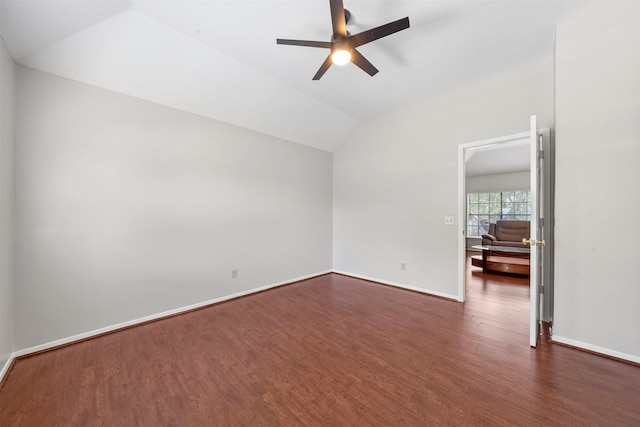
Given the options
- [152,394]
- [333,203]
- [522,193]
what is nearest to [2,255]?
[152,394]

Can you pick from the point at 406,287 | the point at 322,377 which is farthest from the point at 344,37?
the point at 406,287

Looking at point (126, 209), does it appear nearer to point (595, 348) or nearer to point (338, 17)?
point (338, 17)

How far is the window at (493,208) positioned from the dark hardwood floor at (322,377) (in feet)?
19.2

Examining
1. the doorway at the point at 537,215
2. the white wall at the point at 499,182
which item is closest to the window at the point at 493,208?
the white wall at the point at 499,182

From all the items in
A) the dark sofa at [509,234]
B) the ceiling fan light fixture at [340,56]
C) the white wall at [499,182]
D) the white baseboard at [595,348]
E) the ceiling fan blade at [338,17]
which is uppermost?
the ceiling fan blade at [338,17]

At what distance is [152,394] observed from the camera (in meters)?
1.57

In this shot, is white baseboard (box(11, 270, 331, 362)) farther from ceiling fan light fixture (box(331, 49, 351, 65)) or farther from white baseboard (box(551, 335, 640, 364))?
white baseboard (box(551, 335, 640, 364))

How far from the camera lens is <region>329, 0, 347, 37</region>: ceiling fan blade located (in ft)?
5.28

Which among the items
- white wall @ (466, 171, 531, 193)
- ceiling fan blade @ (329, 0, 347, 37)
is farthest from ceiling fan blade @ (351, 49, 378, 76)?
white wall @ (466, 171, 531, 193)

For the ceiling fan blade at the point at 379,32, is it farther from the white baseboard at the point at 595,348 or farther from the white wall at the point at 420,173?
the white baseboard at the point at 595,348

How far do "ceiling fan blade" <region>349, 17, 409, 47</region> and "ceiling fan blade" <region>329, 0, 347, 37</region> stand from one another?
0.33ft

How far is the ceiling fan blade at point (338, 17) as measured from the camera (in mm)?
1609

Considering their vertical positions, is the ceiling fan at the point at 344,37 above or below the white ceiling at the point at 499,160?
below

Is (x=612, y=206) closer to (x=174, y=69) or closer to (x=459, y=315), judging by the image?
(x=459, y=315)
